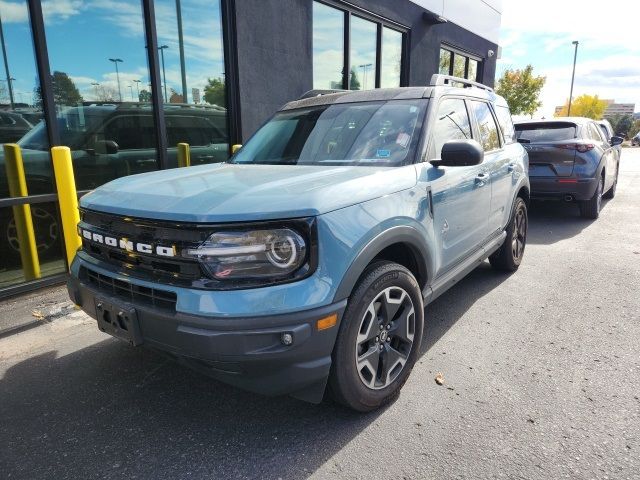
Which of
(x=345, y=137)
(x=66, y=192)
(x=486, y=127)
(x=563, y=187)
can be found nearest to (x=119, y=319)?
(x=345, y=137)

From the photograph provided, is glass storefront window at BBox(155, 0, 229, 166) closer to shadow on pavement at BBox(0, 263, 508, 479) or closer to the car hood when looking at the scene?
the car hood

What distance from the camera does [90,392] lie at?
9.45ft

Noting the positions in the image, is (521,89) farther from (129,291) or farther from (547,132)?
(129,291)

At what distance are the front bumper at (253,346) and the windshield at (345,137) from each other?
124 centimetres

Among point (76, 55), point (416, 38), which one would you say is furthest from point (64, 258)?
point (416, 38)

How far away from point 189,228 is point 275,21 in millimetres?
5801

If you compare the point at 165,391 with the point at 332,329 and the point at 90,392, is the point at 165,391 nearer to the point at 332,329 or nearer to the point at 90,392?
the point at 90,392

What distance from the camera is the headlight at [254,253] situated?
2.08 meters

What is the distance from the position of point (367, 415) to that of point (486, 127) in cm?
288

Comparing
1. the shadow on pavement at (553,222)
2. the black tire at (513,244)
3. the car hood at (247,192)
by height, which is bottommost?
the shadow on pavement at (553,222)

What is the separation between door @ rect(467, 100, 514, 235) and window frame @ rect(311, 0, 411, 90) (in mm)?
4882

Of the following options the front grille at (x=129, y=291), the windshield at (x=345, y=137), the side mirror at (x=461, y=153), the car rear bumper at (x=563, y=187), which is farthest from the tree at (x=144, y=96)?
the car rear bumper at (x=563, y=187)

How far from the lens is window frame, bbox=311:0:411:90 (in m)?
8.62

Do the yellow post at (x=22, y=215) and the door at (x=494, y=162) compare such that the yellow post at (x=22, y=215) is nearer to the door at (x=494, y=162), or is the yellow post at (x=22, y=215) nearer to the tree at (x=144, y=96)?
the tree at (x=144, y=96)
